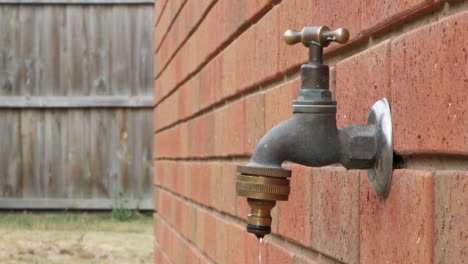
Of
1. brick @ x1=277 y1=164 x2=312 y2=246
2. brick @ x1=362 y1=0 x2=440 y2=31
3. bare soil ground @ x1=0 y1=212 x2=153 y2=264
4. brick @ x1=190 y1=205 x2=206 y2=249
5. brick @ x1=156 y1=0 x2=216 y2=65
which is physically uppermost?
brick @ x1=156 y1=0 x2=216 y2=65

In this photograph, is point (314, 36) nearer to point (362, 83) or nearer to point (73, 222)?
point (362, 83)

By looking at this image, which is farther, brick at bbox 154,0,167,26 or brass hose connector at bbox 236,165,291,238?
brick at bbox 154,0,167,26

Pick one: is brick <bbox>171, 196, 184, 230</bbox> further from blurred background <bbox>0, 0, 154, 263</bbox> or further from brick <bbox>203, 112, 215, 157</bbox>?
blurred background <bbox>0, 0, 154, 263</bbox>

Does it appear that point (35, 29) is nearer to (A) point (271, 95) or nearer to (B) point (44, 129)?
(B) point (44, 129)

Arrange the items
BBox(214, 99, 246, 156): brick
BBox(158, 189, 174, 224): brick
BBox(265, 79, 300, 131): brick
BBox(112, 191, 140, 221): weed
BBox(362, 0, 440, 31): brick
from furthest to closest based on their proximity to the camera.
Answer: BBox(112, 191, 140, 221): weed
BBox(158, 189, 174, 224): brick
BBox(214, 99, 246, 156): brick
BBox(265, 79, 300, 131): brick
BBox(362, 0, 440, 31): brick

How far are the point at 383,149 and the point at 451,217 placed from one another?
212 mm

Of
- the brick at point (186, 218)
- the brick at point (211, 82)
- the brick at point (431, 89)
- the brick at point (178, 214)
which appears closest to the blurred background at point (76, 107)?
the brick at point (178, 214)

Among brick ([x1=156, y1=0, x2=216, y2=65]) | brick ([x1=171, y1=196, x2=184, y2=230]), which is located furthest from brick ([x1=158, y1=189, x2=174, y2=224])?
brick ([x1=156, y1=0, x2=216, y2=65])

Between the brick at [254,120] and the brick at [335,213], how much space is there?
0.41m

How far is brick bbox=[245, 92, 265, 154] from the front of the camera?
184 centimetres

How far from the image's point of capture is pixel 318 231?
139cm

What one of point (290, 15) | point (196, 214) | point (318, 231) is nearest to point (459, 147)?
point (318, 231)

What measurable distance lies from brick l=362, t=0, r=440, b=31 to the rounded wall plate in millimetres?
100

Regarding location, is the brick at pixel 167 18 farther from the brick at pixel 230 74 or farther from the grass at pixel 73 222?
the grass at pixel 73 222
